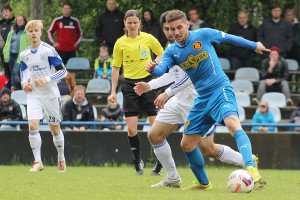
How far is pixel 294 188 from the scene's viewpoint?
1205 centimetres

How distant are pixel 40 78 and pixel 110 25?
719 centimetres

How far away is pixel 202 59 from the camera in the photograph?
10766mm

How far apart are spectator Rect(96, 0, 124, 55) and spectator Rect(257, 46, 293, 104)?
3.33 meters

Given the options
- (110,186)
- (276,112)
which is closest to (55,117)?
(110,186)

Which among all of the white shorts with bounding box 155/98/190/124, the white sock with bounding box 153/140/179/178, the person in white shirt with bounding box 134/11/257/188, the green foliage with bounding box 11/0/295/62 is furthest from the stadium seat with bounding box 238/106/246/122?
the white sock with bounding box 153/140/179/178

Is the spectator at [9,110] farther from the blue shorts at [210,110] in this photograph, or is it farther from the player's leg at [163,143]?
the blue shorts at [210,110]

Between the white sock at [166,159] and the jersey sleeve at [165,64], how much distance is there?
1.49m

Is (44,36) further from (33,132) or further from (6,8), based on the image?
(33,132)

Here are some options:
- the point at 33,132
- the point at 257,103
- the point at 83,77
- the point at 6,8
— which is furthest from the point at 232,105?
the point at 83,77

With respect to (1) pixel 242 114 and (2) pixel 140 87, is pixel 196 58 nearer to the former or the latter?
(2) pixel 140 87

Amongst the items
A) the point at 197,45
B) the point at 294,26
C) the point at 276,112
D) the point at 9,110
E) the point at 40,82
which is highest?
the point at 197,45

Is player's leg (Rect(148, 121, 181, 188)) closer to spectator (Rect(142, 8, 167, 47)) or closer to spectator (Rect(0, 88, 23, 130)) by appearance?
spectator (Rect(0, 88, 23, 130))

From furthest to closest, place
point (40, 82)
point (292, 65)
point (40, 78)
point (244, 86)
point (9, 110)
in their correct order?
point (292, 65) < point (244, 86) < point (9, 110) < point (40, 78) < point (40, 82)

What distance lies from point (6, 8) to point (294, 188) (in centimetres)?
1121
